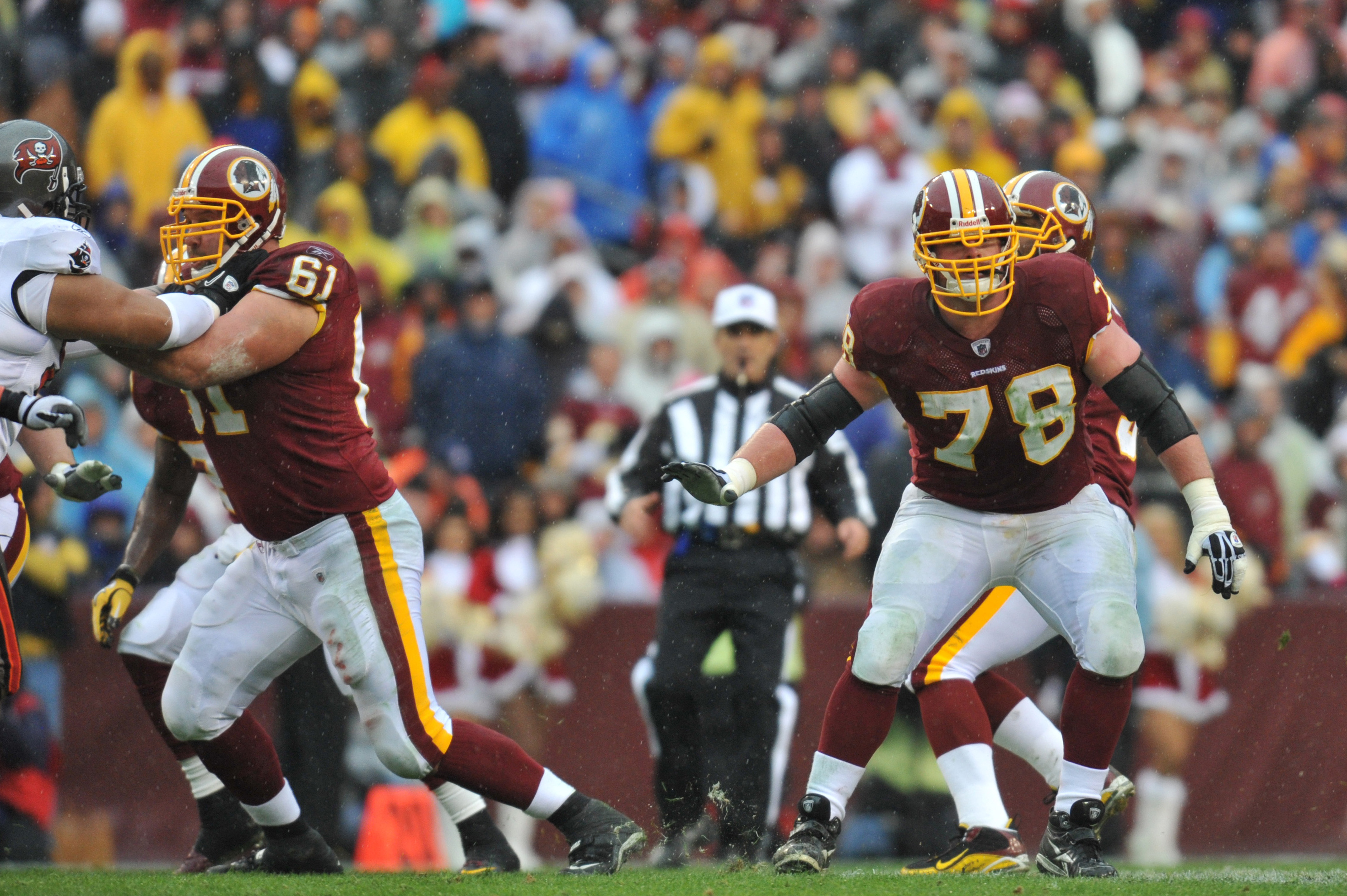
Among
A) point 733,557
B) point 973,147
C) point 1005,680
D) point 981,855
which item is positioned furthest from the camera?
point 973,147

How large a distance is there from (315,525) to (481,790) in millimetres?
883

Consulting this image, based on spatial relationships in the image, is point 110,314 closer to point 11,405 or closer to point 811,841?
point 11,405

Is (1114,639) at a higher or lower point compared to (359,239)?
lower

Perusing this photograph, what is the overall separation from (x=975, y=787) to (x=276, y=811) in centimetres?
215

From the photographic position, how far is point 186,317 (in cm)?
418

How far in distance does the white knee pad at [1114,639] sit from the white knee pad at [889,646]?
47 centimetres

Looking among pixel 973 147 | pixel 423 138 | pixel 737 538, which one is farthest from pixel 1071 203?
pixel 423 138

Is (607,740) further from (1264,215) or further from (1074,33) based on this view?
(1074,33)

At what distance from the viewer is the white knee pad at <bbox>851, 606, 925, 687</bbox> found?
4.33m

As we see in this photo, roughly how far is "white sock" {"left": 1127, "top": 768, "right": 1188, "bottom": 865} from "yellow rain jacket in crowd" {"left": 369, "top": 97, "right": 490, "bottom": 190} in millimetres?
5623

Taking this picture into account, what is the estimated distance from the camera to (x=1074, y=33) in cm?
1127

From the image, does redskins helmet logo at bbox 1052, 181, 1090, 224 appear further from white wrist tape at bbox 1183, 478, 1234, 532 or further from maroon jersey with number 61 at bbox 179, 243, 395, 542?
maroon jersey with number 61 at bbox 179, 243, 395, 542

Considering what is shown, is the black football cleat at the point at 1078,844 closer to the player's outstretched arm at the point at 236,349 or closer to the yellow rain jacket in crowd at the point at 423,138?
the player's outstretched arm at the point at 236,349

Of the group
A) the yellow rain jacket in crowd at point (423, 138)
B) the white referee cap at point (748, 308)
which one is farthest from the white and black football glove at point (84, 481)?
the yellow rain jacket in crowd at point (423, 138)
